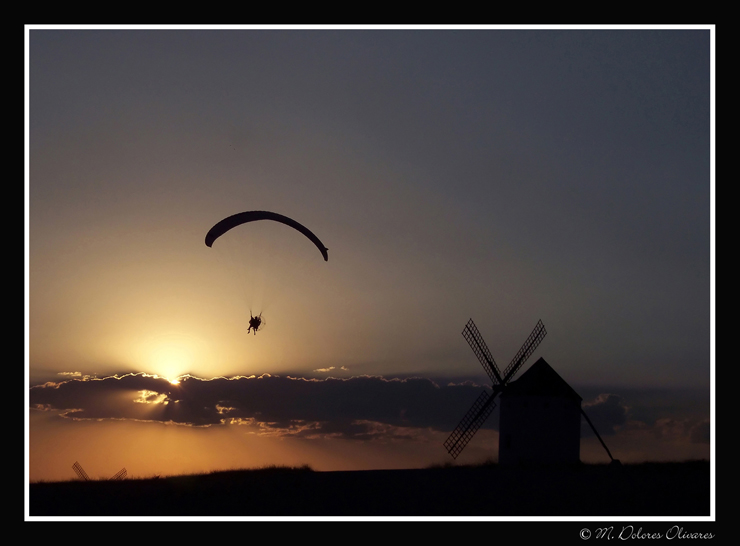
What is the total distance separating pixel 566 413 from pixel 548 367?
84.9 inches

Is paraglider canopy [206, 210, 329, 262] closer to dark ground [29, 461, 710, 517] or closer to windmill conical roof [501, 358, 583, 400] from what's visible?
dark ground [29, 461, 710, 517]

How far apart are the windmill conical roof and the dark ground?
129 inches

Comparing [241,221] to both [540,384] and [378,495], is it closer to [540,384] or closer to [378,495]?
[378,495]

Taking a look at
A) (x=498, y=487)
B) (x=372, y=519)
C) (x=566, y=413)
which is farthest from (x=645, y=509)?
(x=372, y=519)

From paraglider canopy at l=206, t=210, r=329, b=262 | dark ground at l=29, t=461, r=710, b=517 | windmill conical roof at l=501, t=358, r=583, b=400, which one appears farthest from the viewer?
windmill conical roof at l=501, t=358, r=583, b=400

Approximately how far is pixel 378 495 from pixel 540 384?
973 cm

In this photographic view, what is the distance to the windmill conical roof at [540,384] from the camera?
29.0 meters

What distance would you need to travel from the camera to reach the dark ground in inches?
844

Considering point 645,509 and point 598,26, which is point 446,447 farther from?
point 598,26

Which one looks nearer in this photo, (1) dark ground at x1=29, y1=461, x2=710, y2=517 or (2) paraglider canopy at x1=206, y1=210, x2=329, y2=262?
(1) dark ground at x1=29, y1=461, x2=710, y2=517

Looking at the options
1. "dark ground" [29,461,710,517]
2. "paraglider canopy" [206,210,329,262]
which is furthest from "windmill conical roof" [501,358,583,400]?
"paraglider canopy" [206,210,329,262]

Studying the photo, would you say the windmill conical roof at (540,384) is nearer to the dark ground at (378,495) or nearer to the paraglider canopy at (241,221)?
the dark ground at (378,495)

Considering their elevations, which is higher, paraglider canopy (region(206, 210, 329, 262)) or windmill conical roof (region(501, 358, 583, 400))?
paraglider canopy (region(206, 210, 329, 262))

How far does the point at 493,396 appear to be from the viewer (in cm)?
3133
